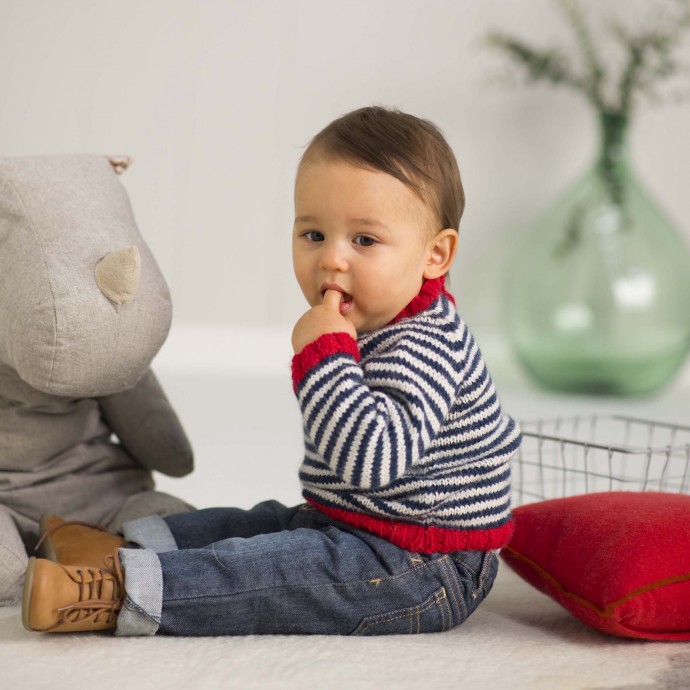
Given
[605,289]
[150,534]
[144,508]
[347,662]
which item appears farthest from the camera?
[605,289]

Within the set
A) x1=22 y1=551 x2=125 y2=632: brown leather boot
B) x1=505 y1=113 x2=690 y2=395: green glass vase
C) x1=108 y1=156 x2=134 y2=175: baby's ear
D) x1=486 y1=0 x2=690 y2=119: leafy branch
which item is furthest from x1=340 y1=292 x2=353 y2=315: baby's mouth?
x1=486 y1=0 x2=690 y2=119: leafy branch

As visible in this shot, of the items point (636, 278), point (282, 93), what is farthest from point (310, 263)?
point (282, 93)

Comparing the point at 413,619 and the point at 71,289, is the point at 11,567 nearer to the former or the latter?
the point at 71,289

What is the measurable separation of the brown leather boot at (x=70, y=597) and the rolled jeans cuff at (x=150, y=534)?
0.45ft

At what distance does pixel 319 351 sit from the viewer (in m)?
1.01

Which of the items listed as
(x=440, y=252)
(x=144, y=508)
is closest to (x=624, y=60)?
(x=440, y=252)

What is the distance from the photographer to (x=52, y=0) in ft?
9.89

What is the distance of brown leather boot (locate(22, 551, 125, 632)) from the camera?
36.9 inches

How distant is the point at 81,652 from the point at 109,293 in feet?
1.28

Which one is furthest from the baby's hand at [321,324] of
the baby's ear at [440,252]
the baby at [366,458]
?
the baby's ear at [440,252]

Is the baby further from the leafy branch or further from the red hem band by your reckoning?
the leafy branch

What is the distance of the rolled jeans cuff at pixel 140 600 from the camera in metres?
0.97

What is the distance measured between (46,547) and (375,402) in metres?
0.43

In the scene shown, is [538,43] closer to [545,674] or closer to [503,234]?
[503,234]
